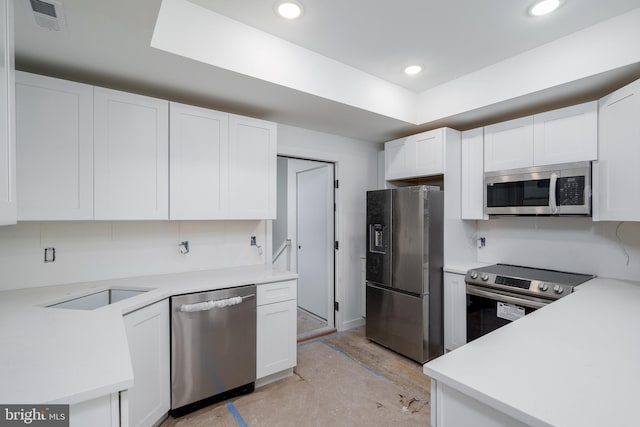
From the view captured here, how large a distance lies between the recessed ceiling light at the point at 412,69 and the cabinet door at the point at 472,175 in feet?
2.86

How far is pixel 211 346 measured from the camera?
2109 millimetres

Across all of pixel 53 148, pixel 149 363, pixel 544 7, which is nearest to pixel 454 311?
pixel 544 7

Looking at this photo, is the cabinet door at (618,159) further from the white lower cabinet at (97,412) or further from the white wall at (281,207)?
the white wall at (281,207)


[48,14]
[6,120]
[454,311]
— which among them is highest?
[48,14]

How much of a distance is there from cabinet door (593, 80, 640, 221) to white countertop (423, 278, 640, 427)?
2.78ft

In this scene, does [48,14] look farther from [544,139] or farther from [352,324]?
[352,324]

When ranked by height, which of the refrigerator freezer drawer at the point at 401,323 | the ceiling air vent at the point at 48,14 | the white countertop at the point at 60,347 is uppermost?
the ceiling air vent at the point at 48,14

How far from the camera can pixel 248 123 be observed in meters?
2.54

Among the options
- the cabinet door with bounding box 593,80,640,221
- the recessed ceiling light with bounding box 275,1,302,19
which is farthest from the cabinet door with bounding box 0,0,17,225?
the cabinet door with bounding box 593,80,640,221

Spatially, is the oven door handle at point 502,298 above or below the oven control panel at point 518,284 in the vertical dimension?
below

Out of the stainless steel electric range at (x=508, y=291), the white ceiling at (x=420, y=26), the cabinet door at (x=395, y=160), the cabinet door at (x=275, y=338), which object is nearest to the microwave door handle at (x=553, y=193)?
the stainless steel electric range at (x=508, y=291)

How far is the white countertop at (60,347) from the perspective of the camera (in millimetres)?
823

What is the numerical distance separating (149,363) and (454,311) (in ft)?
8.40

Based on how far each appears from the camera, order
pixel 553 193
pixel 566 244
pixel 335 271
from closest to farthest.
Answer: pixel 553 193 → pixel 566 244 → pixel 335 271
